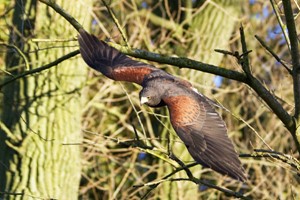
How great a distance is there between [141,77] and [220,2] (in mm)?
4901

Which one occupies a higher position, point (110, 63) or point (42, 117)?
point (110, 63)

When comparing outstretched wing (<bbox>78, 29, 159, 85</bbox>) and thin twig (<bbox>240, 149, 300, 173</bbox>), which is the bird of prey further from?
thin twig (<bbox>240, 149, 300, 173</bbox>)

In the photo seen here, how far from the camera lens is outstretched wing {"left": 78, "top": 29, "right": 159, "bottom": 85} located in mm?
6535

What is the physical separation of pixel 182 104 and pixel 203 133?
293 millimetres

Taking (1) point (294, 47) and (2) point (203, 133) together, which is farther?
(2) point (203, 133)

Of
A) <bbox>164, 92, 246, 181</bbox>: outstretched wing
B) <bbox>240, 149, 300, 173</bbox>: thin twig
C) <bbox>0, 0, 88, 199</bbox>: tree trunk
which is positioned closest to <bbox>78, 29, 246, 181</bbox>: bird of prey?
<bbox>164, 92, 246, 181</bbox>: outstretched wing

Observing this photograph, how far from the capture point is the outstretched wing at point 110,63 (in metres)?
6.54

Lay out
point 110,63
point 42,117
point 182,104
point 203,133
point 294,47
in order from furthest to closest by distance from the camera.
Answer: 1. point 42,117
2. point 110,63
3. point 182,104
4. point 203,133
5. point 294,47

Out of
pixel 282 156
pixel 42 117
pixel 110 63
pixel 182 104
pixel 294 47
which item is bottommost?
pixel 282 156

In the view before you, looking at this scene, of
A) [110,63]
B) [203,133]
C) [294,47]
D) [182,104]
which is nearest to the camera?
[294,47]

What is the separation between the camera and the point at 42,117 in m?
8.79

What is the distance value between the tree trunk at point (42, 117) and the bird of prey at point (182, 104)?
2.04 m

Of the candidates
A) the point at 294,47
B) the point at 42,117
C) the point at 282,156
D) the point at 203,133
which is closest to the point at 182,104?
the point at 203,133

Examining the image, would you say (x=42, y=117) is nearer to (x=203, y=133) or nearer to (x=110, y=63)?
(x=110, y=63)
